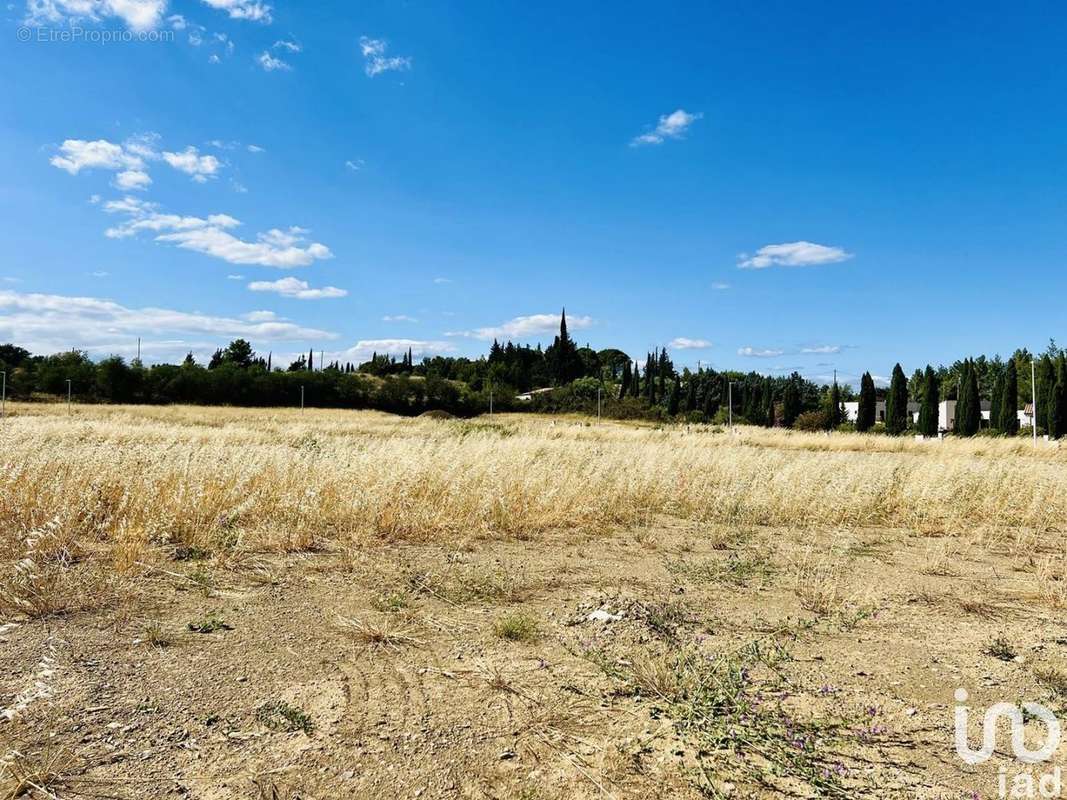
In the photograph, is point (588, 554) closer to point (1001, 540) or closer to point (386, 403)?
point (1001, 540)

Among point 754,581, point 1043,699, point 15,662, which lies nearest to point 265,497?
point 15,662

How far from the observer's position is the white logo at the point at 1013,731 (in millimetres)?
2205

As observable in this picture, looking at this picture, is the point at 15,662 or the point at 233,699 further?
the point at 15,662

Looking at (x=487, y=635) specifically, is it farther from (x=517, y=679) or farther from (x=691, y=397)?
(x=691, y=397)

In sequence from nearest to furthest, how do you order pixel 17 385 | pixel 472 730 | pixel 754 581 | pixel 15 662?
pixel 472 730, pixel 15 662, pixel 754 581, pixel 17 385

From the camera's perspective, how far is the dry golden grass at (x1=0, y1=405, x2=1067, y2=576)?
5.34 metres

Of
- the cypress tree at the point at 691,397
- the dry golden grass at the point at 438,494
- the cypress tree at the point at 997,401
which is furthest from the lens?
the cypress tree at the point at 691,397

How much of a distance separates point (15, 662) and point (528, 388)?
9941 cm

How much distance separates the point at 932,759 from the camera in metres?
2.17

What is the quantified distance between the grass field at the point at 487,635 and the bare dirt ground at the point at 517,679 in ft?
0.05

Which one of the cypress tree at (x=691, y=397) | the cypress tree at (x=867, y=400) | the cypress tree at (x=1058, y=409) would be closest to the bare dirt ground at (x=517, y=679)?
the cypress tree at (x=1058, y=409)

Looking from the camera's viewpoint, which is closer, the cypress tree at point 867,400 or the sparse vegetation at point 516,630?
the sparse vegetation at point 516,630

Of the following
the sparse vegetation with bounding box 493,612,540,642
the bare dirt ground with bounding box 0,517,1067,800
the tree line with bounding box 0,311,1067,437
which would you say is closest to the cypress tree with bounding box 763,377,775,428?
the tree line with bounding box 0,311,1067,437

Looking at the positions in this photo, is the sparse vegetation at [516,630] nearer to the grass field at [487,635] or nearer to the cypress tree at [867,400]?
the grass field at [487,635]
